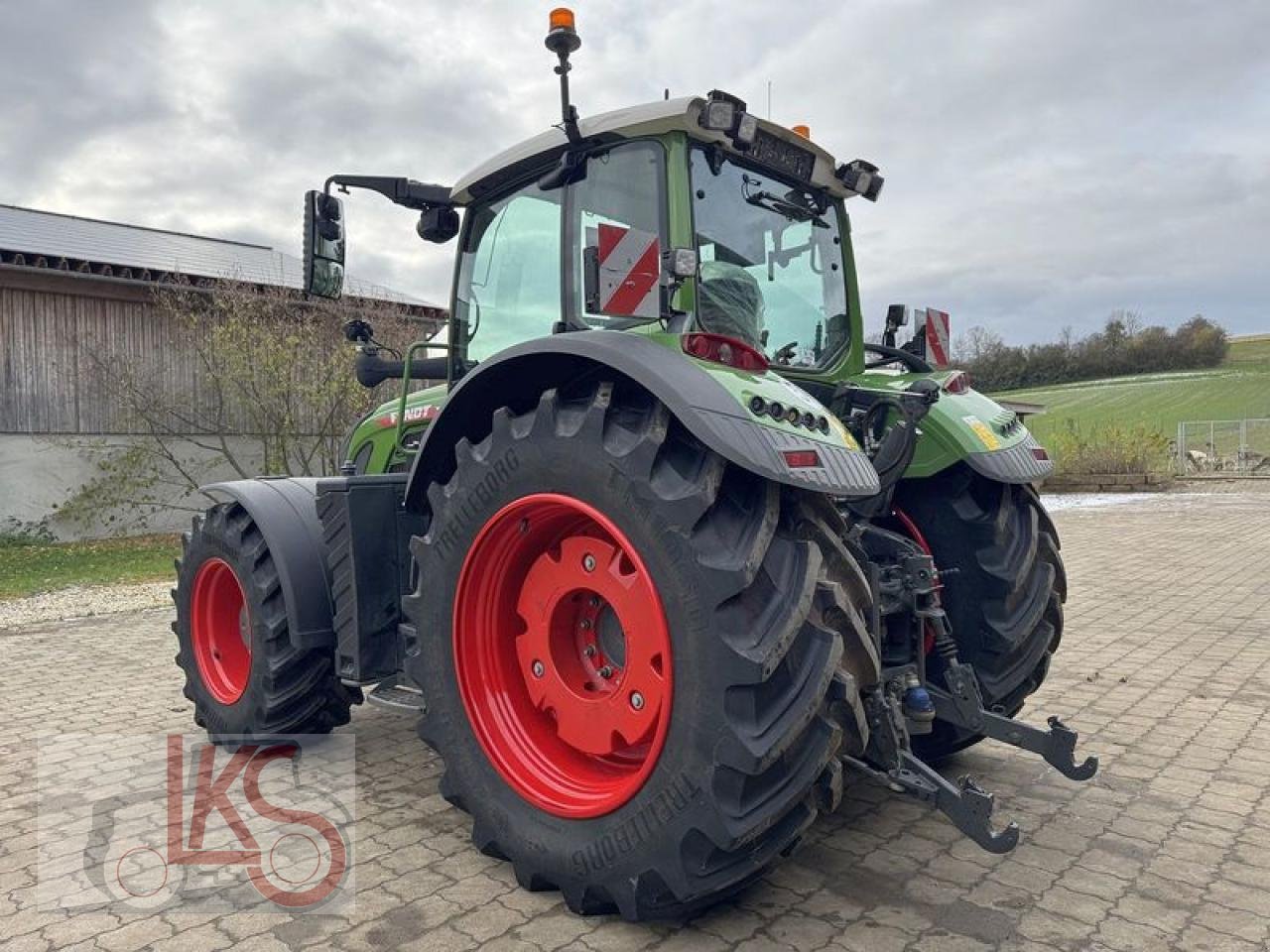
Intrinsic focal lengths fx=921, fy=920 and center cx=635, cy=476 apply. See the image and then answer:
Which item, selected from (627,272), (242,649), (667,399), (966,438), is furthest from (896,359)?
(242,649)

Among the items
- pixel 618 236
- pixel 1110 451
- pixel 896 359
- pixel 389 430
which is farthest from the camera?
pixel 1110 451

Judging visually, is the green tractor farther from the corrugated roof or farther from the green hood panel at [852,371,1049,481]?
the corrugated roof

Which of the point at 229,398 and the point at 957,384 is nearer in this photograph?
the point at 957,384

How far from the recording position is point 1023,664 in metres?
3.44

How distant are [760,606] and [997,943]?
3.64 feet

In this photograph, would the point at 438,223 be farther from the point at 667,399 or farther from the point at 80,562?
the point at 80,562

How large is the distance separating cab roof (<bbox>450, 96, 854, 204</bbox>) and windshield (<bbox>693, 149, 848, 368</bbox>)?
0.10m

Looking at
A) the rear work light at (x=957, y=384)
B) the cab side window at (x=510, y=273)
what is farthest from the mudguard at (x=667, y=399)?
the rear work light at (x=957, y=384)

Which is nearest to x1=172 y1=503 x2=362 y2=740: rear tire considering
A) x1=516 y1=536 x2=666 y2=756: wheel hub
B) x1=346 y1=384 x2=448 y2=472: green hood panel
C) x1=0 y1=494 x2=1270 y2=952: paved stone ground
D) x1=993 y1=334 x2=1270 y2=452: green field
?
x1=0 y1=494 x2=1270 y2=952: paved stone ground

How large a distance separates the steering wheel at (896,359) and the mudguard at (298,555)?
2471mm

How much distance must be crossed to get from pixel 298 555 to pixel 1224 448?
32.3 m

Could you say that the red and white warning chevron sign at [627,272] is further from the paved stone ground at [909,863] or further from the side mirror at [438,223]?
the paved stone ground at [909,863]

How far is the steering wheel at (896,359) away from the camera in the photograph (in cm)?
397

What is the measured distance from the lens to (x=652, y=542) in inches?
91.8
